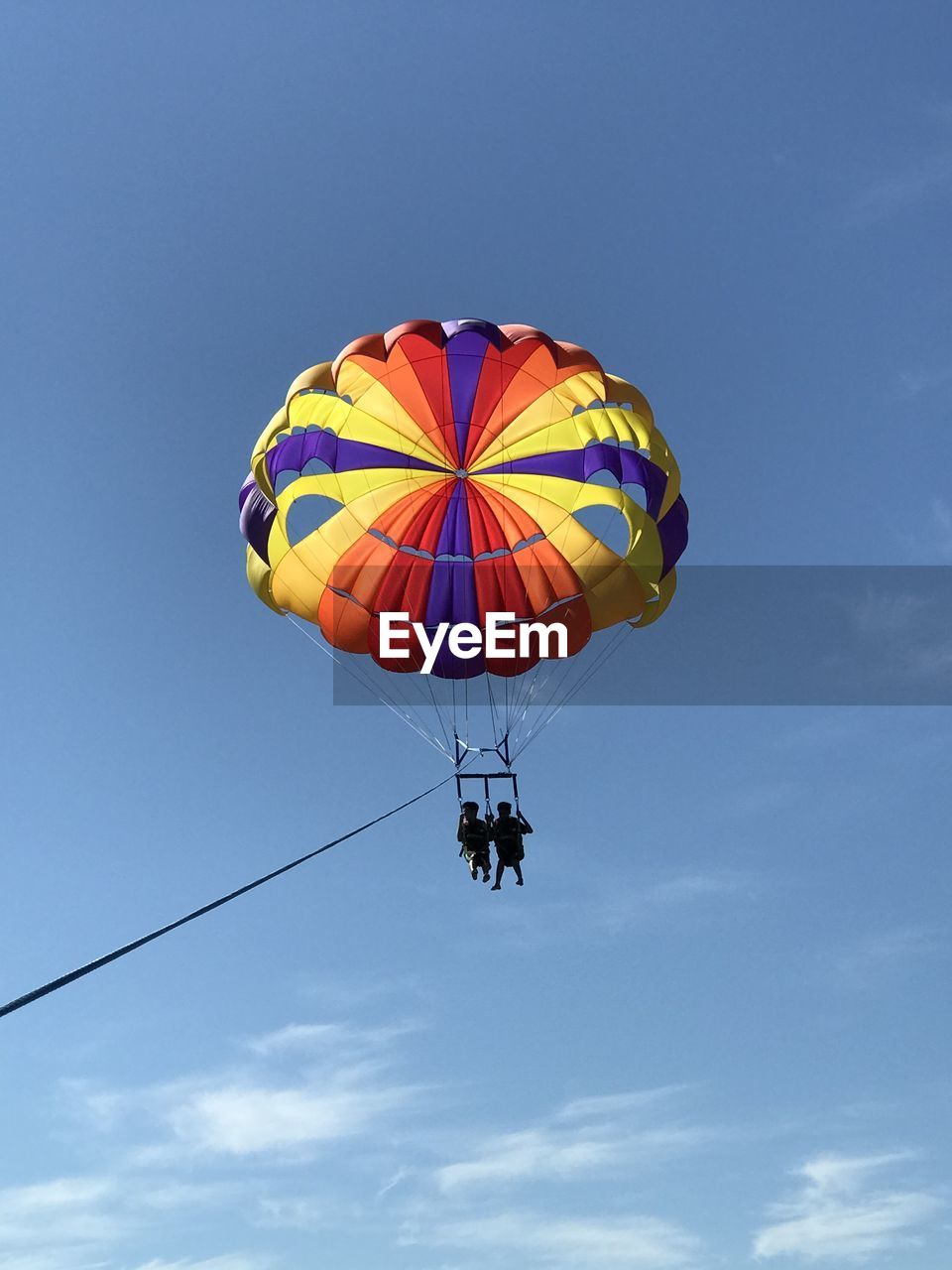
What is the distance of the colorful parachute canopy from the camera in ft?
59.7

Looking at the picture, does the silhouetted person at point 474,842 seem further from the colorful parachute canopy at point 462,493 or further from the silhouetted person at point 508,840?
the colorful parachute canopy at point 462,493

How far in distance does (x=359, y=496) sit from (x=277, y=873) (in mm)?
10143

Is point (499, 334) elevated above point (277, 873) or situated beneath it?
elevated above

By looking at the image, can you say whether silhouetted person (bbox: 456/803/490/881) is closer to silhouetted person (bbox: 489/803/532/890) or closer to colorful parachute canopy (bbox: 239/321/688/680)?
silhouetted person (bbox: 489/803/532/890)

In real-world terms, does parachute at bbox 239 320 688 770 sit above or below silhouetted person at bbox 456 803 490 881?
above

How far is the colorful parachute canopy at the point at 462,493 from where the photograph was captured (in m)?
18.2

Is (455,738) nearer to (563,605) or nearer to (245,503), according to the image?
(563,605)

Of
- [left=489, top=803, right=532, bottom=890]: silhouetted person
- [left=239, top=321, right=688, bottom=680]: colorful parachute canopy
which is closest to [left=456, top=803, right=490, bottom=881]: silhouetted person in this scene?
[left=489, top=803, right=532, bottom=890]: silhouetted person

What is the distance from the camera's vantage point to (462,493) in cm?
1950

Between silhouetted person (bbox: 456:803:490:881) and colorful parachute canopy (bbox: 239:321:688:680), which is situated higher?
colorful parachute canopy (bbox: 239:321:688:680)

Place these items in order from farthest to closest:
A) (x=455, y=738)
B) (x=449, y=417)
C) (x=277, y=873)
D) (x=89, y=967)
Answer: (x=449, y=417) < (x=455, y=738) < (x=277, y=873) < (x=89, y=967)

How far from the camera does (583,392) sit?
18312mm

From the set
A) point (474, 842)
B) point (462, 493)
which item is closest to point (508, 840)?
point (474, 842)

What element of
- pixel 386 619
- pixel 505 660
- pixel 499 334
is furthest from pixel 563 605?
pixel 499 334
